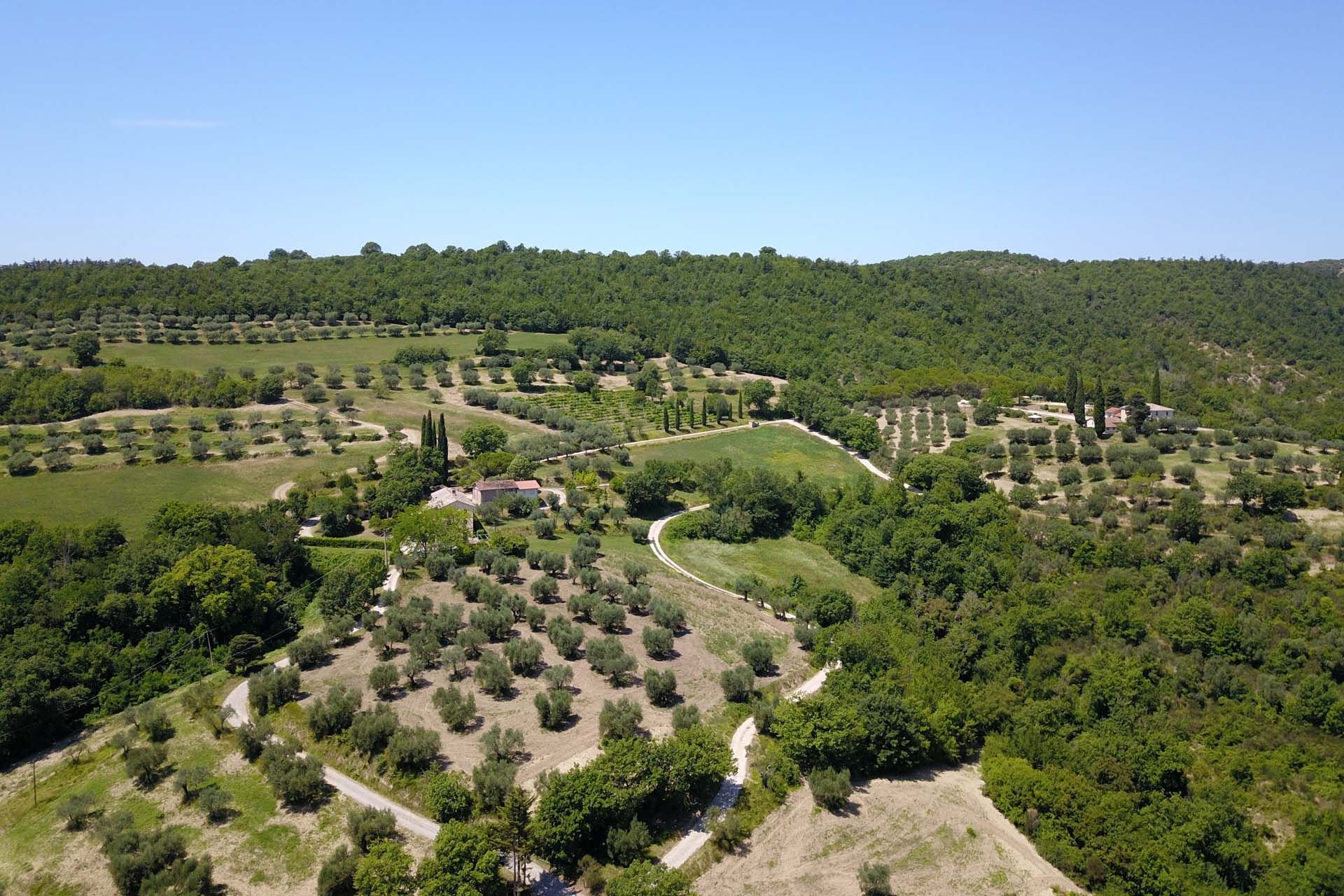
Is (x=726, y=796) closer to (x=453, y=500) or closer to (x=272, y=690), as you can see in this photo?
(x=272, y=690)

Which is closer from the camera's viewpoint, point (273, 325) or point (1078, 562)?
point (1078, 562)

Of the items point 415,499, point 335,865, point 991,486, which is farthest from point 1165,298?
point 335,865

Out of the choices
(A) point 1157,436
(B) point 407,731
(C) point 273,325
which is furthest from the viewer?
(C) point 273,325

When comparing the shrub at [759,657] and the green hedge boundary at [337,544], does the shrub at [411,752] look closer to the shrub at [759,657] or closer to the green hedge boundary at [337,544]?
the shrub at [759,657]

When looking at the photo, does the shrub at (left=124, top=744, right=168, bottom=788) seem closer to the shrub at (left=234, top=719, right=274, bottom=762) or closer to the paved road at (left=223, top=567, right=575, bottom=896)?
the shrub at (left=234, top=719, right=274, bottom=762)

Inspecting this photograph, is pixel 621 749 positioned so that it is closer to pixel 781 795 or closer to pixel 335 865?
pixel 781 795

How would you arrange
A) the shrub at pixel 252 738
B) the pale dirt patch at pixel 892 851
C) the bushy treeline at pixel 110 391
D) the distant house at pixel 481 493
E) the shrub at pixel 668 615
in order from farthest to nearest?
1. the bushy treeline at pixel 110 391
2. the distant house at pixel 481 493
3. the shrub at pixel 668 615
4. the shrub at pixel 252 738
5. the pale dirt patch at pixel 892 851

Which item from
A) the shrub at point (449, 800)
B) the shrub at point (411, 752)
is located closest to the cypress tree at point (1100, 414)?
the shrub at point (411, 752)
